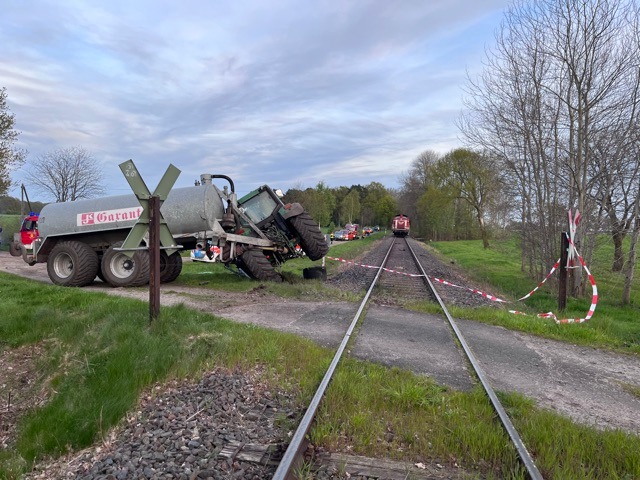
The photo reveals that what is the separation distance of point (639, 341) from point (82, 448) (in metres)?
8.61

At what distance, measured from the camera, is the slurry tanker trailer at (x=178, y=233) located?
1123 centimetres

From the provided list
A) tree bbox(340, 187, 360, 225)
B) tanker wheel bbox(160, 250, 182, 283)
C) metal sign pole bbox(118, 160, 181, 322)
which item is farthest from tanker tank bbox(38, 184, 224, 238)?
tree bbox(340, 187, 360, 225)

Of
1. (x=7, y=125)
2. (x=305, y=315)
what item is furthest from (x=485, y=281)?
(x=7, y=125)

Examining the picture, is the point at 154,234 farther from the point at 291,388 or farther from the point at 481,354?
the point at 481,354

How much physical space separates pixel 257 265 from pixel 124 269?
10.9 feet

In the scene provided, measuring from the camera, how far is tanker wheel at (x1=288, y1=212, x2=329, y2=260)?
484 inches

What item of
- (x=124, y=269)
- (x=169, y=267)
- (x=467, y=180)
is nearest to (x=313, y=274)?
(x=169, y=267)

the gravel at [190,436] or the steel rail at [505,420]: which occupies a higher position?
the steel rail at [505,420]

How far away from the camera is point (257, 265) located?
11.8 meters

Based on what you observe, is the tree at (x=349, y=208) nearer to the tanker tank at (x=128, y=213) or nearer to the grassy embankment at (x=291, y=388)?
the tanker tank at (x=128, y=213)

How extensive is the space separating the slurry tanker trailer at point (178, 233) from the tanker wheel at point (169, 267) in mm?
27

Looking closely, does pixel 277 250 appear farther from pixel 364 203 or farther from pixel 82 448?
pixel 364 203

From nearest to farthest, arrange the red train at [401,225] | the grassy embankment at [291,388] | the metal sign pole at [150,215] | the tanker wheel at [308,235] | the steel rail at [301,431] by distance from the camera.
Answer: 1. the steel rail at [301,431]
2. the grassy embankment at [291,388]
3. the metal sign pole at [150,215]
4. the tanker wheel at [308,235]
5. the red train at [401,225]

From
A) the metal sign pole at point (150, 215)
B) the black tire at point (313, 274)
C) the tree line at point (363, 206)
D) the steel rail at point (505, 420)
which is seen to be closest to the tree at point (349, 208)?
the tree line at point (363, 206)
